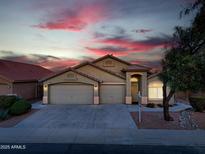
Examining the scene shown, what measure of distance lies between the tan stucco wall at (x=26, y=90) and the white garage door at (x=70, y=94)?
3708mm

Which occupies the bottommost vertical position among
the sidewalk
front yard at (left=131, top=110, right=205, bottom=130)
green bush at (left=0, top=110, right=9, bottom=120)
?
the sidewalk

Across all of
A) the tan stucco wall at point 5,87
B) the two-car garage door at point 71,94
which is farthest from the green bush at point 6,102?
the two-car garage door at point 71,94

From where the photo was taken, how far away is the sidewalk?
9781mm

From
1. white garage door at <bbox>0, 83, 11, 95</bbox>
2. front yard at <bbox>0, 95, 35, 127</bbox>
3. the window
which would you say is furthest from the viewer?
the window

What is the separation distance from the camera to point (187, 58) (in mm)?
12516

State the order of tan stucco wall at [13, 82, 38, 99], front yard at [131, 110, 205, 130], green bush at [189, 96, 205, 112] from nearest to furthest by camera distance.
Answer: front yard at [131, 110, 205, 130] < green bush at [189, 96, 205, 112] < tan stucco wall at [13, 82, 38, 99]

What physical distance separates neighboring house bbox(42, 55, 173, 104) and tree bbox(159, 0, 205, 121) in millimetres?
8660

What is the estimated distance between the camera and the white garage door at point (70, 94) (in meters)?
23.4

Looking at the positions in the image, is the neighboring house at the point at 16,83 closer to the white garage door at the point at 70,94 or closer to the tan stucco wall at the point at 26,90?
the tan stucco wall at the point at 26,90

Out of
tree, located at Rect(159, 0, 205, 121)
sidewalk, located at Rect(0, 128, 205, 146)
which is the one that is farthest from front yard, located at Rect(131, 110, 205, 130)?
sidewalk, located at Rect(0, 128, 205, 146)

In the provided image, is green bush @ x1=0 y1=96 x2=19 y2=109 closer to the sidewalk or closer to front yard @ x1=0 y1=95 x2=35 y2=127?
front yard @ x1=0 y1=95 x2=35 y2=127

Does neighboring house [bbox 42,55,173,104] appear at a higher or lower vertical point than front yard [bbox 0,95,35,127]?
higher

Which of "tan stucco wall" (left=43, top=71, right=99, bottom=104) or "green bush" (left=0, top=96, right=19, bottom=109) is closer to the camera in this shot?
"green bush" (left=0, top=96, right=19, bottom=109)

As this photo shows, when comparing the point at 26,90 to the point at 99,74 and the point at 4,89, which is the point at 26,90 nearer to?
the point at 4,89
